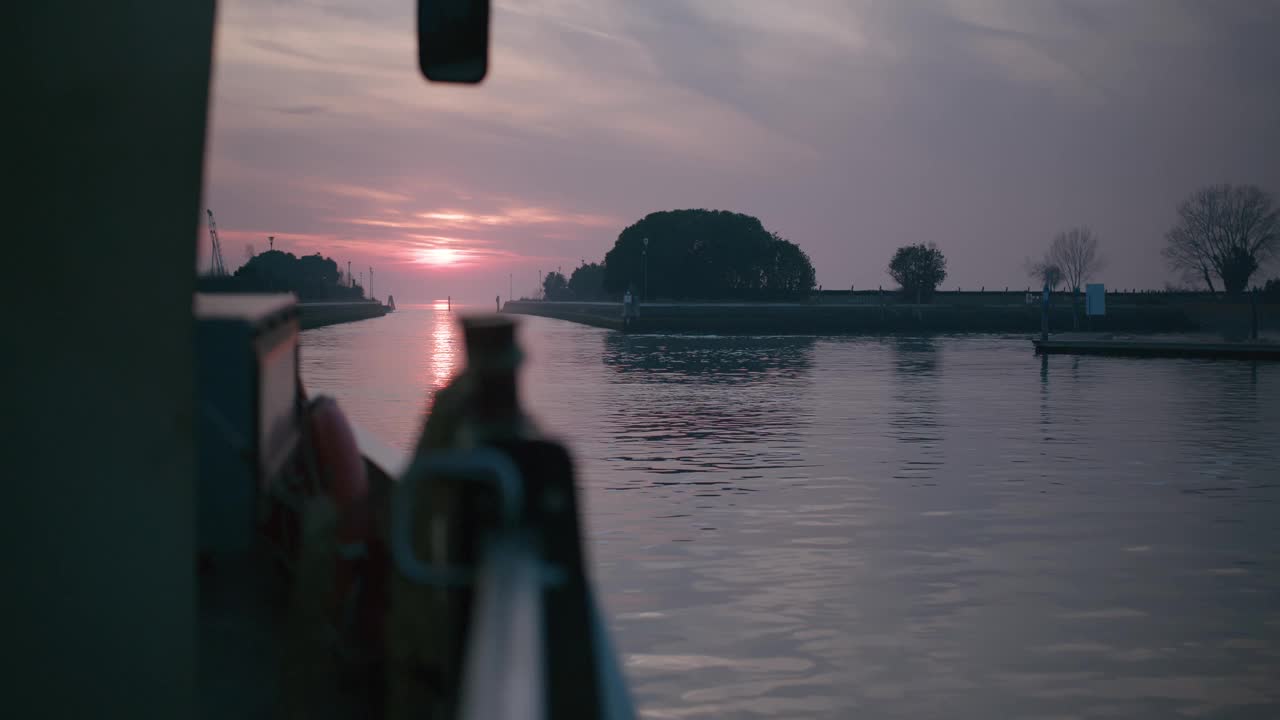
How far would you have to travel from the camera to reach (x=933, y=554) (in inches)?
380

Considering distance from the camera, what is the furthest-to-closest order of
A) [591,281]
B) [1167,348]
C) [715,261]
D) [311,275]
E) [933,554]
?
1. [591,281]
2. [311,275]
3. [715,261]
4. [1167,348]
5. [933,554]

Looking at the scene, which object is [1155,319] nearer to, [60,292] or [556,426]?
[556,426]

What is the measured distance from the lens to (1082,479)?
14.0 meters

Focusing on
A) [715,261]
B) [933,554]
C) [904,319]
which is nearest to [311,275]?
[715,261]

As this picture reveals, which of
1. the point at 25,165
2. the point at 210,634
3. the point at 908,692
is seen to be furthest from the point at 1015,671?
the point at 25,165

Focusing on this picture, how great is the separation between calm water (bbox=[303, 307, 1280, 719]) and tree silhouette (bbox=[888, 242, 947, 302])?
9626 centimetres

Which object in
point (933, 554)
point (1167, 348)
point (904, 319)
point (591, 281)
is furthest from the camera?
point (591, 281)

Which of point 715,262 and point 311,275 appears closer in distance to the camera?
point 715,262

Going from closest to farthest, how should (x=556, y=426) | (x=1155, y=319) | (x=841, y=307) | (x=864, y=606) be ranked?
1. (x=864, y=606)
2. (x=556, y=426)
3. (x=1155, y=319)
4. (x=841, y=307)

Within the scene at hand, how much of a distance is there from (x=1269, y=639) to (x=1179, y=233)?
110 m

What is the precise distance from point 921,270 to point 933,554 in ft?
369

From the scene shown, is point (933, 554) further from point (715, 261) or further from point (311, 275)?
point (311, 275)

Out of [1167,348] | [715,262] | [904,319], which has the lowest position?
[1167,348]

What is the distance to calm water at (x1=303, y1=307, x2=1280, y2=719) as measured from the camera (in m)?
6.45
